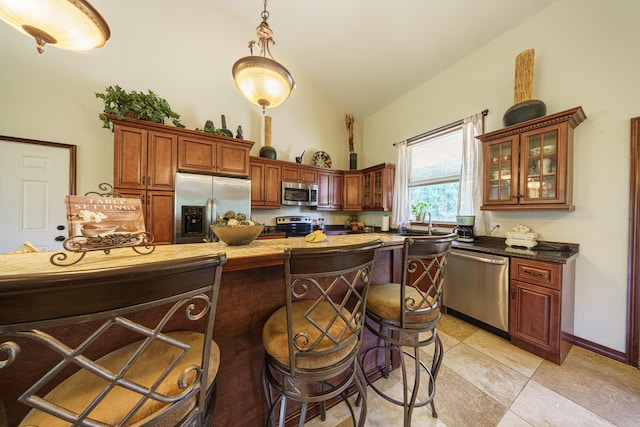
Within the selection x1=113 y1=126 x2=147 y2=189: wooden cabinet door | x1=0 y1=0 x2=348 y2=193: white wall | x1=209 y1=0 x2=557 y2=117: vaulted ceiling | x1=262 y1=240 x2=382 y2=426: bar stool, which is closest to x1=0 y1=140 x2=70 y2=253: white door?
x1=0 y1=0 x2=348 y2=193: white wall

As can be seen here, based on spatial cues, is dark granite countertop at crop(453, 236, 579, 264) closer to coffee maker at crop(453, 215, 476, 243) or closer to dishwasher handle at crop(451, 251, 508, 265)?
dishwasher handle at crop(451, 251, 508, 265)

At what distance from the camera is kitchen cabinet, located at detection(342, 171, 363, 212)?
4445 millimetres

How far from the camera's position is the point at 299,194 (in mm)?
4000

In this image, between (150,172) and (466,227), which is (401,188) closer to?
(466,227)

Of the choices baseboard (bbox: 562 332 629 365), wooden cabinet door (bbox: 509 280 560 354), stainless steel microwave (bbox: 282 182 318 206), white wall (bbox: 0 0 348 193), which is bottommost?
baseboard (bbox: 562 332 629 365)

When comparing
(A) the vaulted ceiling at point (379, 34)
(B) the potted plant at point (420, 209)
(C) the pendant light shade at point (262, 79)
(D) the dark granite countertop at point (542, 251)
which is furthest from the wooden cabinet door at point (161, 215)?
(B) the potted plant at point (420, 209)

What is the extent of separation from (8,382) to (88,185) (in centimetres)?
296

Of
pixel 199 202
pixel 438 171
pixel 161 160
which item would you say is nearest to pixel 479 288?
pixel 438 171

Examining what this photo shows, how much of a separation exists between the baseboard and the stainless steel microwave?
3495 mm

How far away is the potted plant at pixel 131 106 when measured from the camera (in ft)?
7.88

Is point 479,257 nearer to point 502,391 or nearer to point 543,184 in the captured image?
point 543,184

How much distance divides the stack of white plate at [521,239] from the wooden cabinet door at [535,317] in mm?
535

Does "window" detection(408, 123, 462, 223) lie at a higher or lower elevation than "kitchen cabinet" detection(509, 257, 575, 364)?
higher

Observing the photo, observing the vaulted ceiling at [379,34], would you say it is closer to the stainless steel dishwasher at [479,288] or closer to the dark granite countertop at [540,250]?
the dark granite countertop at [540,250]
